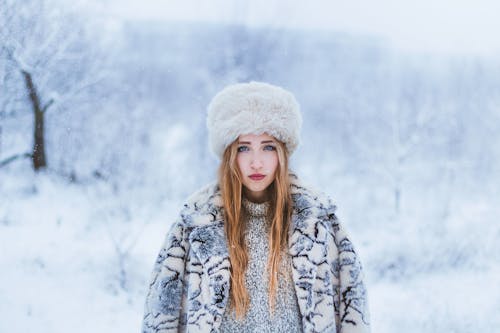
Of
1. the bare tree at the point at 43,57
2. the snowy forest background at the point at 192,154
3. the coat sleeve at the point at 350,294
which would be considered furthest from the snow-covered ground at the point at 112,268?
the coat sleeve at the point at 350,294

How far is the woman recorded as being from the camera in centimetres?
148

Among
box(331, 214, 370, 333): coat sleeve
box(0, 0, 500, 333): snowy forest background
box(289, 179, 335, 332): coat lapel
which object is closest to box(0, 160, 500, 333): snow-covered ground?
box(0, 0, 500, 333): snowy forest background

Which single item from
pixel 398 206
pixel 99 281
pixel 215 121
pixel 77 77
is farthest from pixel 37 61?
pixel 398 206

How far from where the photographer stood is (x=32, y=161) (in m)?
5.04

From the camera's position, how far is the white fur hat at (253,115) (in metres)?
1.49

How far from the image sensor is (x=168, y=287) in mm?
1533

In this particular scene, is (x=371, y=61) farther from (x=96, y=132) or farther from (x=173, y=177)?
(x=96, y=132)

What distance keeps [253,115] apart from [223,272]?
55cm

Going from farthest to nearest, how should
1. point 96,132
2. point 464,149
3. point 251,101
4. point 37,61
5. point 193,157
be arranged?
point 464,149 < point 193,157 < point 96,132 < point 37,61 < point 251,101

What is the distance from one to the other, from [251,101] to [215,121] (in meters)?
0.16

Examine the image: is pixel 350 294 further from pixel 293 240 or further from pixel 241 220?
pixel 241 220

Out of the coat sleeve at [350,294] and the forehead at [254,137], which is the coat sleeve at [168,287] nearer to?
the forehead at [254,137]

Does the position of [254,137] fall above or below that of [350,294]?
above

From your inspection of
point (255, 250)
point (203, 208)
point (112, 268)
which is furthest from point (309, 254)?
point (112, 268)
